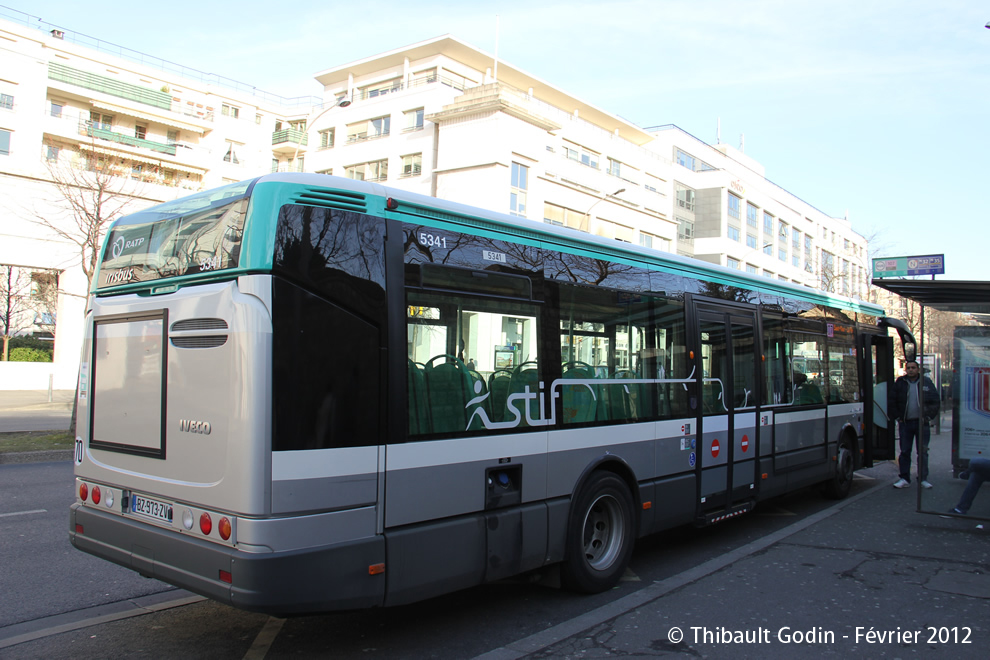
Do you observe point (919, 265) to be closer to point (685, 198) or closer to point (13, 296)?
point (13, 296)

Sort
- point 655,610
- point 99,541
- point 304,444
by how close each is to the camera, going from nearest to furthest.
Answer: point 304,444
point 99,541
point 655,610

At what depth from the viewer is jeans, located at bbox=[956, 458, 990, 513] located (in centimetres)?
819

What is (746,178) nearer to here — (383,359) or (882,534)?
(882,534)

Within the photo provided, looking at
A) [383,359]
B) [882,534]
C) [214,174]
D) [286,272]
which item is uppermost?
[214,174]

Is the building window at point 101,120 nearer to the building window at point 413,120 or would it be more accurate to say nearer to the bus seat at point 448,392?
the building window at point 413,120

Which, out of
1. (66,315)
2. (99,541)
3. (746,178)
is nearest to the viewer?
(99,541)

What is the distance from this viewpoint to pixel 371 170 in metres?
47.2

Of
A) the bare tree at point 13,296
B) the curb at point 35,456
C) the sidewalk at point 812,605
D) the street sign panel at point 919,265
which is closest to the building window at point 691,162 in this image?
the street sign panel at point 919,265

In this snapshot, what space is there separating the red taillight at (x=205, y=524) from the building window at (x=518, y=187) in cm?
3693

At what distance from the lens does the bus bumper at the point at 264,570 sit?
384 cm

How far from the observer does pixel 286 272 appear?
4.07 m

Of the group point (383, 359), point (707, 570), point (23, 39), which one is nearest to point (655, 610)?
point (707, 570)

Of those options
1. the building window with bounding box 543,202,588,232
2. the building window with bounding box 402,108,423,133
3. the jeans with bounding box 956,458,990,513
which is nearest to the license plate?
the jeans with bounding box 956,458,990,513

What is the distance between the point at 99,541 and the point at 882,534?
301 inches
